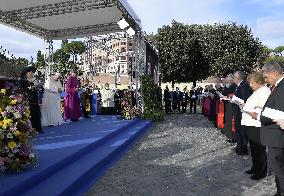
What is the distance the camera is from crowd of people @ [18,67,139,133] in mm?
9306

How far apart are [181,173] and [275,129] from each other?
272cm

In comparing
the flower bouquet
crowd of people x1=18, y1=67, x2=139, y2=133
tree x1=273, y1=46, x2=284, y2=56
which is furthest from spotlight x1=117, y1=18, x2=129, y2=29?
tree x1=273, y1=46, x2=284, y2=56

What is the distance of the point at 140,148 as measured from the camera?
31.3 feet

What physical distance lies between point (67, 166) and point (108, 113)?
11.4m

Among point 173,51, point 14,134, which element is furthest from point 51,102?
point 173,51

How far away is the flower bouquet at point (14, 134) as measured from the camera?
4.99 metres

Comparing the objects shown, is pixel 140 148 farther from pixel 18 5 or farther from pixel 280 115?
pixel 18 5

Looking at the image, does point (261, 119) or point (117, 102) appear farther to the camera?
point (117, 102)

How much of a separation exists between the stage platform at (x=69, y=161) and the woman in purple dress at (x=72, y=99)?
90.2 inches

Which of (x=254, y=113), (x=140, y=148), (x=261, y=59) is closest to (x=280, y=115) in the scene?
(x=254, y=113)

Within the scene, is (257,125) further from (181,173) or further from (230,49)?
(230,49)

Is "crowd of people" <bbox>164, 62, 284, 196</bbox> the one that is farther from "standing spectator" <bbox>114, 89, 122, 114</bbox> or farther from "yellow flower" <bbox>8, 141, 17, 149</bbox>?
"standing spectator" <bbox>114, 89, 122, 114</bbox>

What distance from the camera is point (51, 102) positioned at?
11.5 meters

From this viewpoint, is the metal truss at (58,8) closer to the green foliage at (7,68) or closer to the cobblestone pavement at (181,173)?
the green foliage at (7,68)
